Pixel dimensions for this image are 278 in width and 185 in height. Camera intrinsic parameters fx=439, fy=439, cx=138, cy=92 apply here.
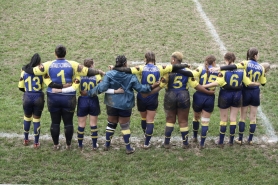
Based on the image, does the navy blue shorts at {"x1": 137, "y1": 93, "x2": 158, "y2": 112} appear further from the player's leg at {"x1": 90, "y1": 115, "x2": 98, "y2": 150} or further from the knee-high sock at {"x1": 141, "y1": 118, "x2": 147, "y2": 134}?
the player's leg at {"x1": 90, "y1": 115, "x2": 98, "y2": 150}

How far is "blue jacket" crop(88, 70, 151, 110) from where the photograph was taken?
8289 mm

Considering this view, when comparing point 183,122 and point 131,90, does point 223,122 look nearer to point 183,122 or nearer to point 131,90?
point 183,122

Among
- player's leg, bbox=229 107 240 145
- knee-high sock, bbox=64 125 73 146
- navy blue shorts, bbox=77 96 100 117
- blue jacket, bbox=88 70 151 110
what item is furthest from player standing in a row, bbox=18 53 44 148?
player's leg, bbox=229 107 240 145

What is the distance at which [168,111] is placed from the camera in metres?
8.80

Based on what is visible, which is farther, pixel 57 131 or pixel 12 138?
pixel 12 138

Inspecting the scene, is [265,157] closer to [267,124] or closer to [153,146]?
[267,124]

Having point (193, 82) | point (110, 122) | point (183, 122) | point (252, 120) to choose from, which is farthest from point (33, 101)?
point (252, 120)

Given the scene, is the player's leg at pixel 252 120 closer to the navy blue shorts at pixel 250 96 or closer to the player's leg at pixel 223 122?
the navy blue shorts at pixel 250 96

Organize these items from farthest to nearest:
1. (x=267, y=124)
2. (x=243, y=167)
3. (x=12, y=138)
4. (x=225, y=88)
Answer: (x=267, y=124) → (x=12, y=138) → (x=225, y=88) → (x=243, y=167)

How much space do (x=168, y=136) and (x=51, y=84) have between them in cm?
256

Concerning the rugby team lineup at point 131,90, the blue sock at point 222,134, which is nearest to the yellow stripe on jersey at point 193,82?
the rugby team lineup at point 131,90

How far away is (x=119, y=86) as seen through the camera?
→ 8391 mm

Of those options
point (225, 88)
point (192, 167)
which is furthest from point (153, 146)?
point (225, 88)

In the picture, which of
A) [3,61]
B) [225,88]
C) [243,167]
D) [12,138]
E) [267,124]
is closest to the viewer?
[243,167]
